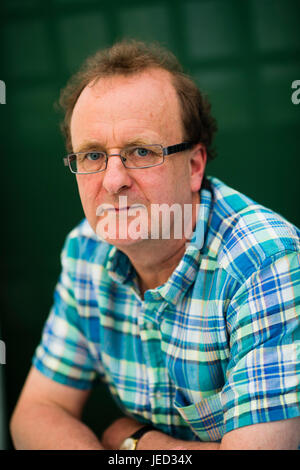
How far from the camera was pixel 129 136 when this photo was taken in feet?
4.45

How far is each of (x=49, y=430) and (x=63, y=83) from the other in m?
1.35

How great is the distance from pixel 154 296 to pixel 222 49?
1.06 metres

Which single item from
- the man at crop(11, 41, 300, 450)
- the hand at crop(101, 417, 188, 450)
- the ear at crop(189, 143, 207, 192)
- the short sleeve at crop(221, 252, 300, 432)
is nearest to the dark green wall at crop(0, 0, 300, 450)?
the man at crop(11, 41, 300, 450)

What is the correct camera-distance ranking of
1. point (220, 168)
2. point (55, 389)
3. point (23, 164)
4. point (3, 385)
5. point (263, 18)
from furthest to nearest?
point (3, 385)
point (23, 164)
point (220, 168)
point (263, 18)
point (55, 389)

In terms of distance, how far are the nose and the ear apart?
0.24 meters

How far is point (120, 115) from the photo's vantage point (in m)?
1.36

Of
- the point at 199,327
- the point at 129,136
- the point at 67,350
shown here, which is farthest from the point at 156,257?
the point at 67,350

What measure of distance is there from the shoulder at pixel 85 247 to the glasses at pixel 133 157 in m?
0.33

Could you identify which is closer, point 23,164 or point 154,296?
point 154,296

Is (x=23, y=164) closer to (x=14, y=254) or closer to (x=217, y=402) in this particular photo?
(x=14, y=254)

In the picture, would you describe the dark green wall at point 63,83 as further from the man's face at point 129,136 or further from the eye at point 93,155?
the eye at point 93,155

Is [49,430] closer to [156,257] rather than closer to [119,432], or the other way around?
[119,432]

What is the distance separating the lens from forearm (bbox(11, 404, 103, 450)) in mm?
1523
